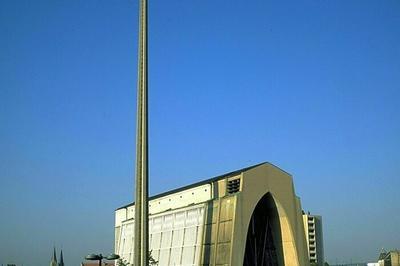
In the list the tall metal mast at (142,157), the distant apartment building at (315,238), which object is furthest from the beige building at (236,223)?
the tall metal mast at (142,157)

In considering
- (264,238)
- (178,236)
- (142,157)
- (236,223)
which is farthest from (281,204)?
(142,157)

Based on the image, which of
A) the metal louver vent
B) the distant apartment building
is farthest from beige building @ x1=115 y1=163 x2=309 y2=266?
the distant apartment building

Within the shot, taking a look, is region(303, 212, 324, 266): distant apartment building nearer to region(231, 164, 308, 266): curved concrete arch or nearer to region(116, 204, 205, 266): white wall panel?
region(231, 164, 308, 266): curved concrete arch

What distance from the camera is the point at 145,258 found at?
4116cm

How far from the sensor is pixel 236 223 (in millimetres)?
71625

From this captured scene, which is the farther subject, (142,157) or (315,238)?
(315,238)

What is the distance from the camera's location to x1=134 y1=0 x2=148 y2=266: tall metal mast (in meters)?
41.6

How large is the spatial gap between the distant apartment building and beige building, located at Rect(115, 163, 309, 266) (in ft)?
92.3

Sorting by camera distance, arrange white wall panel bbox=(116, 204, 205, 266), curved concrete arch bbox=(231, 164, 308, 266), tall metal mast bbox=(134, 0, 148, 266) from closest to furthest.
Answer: tall metal mast bbox=(134, 0, 148, 266) < curved concrete arch bbox=(231, 164, 308, 266) < white wall panel bbox=(116, 204, 205, 266)

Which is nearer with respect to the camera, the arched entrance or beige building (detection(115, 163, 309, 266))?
beige building (detection(115, 163, 309, 266))

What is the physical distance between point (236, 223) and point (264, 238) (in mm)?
13368

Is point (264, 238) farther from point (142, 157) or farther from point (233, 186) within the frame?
point (142, 157)

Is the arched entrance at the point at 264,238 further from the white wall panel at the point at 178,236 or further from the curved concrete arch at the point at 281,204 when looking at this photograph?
the white wall panel at the point at 178,236

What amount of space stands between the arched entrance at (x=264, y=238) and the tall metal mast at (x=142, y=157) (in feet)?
133
